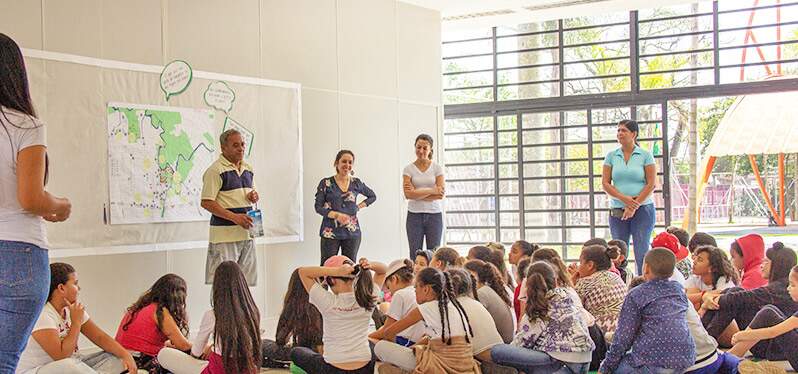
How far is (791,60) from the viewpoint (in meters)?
9.54

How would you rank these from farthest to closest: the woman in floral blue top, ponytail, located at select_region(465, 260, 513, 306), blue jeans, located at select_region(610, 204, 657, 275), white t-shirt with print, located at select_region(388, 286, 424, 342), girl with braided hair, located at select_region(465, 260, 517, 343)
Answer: blue jeans, located at select_region(610, 204, 657, 275) < the woman in floral blue top < ponytail, located at select_region(465, 260, 513, 306) < girl with braided hair, located at select_region(465, 260, 517, 343) < white t-shirt with print, located at select_region(388, 286, 424, 342)

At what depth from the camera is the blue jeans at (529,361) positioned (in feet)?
15.0

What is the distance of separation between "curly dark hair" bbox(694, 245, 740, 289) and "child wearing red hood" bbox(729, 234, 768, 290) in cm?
37

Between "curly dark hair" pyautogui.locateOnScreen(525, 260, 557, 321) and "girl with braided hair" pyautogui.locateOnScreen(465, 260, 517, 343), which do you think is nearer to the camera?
"curly dark hair" pyautogui.locateOnScreen(525, 260, 557, 321)

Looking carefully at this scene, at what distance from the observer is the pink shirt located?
4844mm

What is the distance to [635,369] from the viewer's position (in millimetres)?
4559

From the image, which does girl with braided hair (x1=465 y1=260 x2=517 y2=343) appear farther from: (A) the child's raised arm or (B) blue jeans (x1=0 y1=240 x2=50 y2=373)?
(B) blue jeans (x1=0 y1=240 x2=50 y2=373)

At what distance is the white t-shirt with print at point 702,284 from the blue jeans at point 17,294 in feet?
15.4

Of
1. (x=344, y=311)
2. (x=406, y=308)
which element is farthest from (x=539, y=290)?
(x=344, y=311)

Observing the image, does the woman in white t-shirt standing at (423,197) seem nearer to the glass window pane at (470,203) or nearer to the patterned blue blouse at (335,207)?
the patterned blue blouse at (335,207)

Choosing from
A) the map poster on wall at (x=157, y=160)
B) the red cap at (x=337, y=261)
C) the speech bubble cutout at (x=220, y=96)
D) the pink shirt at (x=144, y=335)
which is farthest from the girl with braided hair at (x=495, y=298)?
the speech bubble cutout at (x=220, y=96)

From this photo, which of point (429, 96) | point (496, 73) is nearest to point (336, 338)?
point (429, 96)

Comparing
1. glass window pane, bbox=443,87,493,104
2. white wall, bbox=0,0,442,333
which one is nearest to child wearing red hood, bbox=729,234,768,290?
white wall, bbox=0,0,442,333

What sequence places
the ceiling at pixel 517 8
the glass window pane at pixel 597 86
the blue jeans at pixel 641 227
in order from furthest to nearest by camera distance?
1. the glass window pane at pixel 597 86
2. the ceiling at pixel 517 8
3. the blue jeans at pixel 641 227
